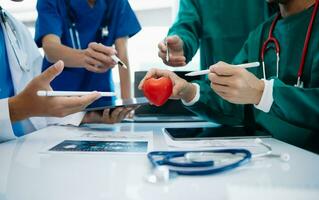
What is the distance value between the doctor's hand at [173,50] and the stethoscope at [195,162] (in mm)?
540

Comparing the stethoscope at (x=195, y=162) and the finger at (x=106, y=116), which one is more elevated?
the stethoscope at (x=195, y=162)

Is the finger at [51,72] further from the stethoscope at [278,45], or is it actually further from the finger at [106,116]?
the stethoscope at [278,45]

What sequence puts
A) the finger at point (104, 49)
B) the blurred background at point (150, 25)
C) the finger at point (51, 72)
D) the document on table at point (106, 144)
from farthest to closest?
the blurred background at point (150, 25) < the finger at point (104, 49) < the finger at point (51, 72) < the document on table at point (106, 144)

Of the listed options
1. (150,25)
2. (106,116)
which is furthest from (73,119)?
(150,25)

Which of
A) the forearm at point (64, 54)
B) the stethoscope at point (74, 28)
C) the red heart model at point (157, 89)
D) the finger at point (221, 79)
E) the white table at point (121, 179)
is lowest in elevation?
the white table at point (121, 179)

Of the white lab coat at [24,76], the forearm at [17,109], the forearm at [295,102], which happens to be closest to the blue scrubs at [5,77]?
the white lab coat at [24,76]

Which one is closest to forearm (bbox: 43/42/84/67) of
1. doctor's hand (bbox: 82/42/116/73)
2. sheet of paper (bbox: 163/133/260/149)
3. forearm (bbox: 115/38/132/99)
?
doctor's hand (bbox: 82/42/116/73)

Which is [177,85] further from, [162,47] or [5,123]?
[5,123]

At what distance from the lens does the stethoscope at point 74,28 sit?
1300 millimetres

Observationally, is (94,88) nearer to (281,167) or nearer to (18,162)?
(18,162)

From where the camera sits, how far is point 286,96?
70cm

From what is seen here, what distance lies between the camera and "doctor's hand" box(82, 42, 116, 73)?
0.99 m

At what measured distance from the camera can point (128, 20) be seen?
54.0 inches

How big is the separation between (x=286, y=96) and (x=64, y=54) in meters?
0.82
